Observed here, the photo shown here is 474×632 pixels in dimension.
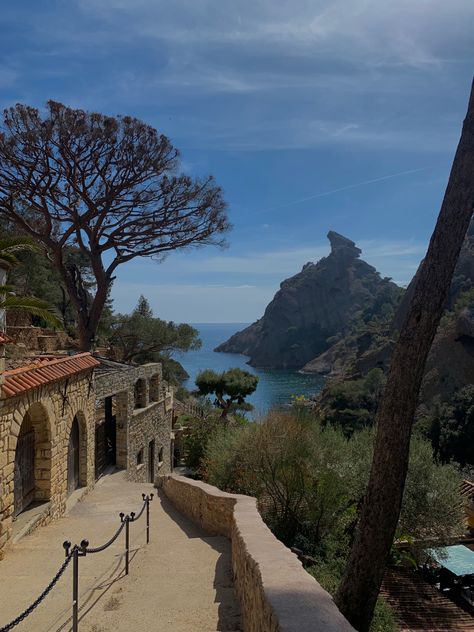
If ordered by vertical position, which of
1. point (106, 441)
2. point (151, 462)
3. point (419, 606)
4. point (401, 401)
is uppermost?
point (401, 401)

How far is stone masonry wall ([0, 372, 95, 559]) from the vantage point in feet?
21.7

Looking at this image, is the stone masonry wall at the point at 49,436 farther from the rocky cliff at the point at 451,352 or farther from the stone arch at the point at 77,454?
the rocky cliff at the point at 451,352

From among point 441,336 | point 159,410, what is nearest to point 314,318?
point 441,336

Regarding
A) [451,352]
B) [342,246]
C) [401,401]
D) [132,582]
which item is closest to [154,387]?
[132,582]

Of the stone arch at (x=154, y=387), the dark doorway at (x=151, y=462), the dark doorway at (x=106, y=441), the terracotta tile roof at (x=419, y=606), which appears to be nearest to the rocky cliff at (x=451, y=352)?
the stone arch at (x=154, y=387)

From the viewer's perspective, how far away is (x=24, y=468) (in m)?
8.48

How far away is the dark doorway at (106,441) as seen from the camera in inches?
585

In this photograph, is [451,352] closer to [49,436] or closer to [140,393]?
[140,393]

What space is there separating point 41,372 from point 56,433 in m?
1.64

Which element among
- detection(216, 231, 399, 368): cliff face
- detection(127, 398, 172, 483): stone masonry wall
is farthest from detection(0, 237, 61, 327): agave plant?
detection(216, 231, 399, 368): cliff face

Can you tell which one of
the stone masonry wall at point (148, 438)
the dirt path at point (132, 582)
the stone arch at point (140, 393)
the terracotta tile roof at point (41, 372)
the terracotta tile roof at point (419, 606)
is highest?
the terracotta tile roof at point (41, 372)

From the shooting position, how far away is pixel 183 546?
22.6 ft

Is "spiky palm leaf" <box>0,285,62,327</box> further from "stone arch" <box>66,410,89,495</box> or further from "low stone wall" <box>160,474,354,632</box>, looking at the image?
"low stone wall" <box>160,474,354,632</box>

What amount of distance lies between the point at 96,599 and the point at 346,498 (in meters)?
5.97
